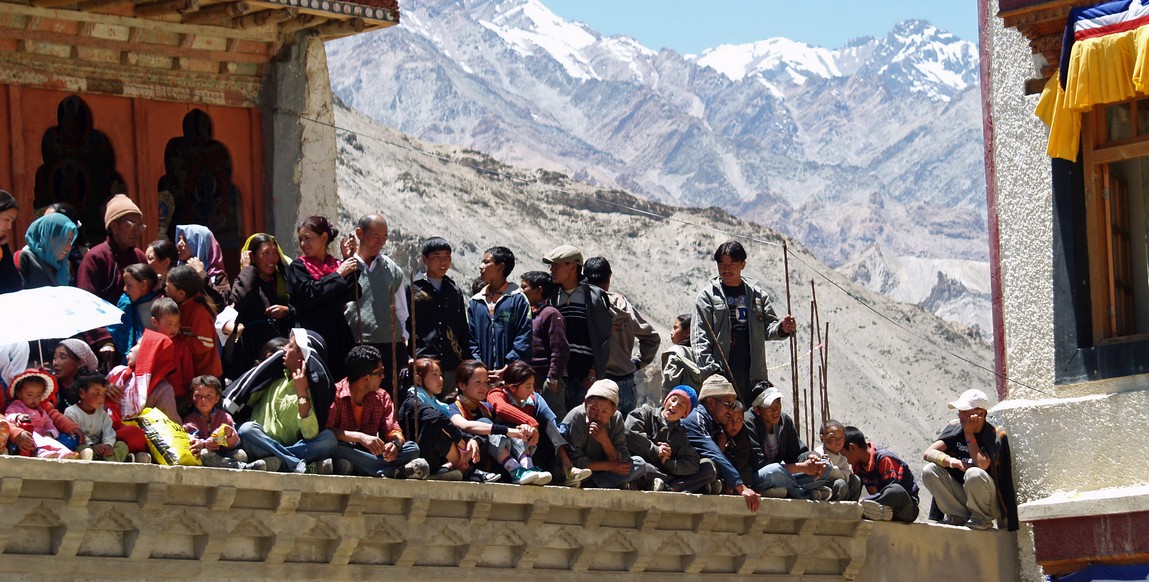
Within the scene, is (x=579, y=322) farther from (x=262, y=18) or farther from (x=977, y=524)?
(x=977, y=524)

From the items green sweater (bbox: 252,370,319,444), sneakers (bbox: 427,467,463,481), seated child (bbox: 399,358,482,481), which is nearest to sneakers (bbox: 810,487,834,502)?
seated child (bbox: 399,358,482,481)

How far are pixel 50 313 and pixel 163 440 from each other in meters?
0.98

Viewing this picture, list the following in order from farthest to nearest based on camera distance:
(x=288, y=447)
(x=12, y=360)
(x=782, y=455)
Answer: (x=782, y=455) → (x=288, y=447) → (x=12, y=360)

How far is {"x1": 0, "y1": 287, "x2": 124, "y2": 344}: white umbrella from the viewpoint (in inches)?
416

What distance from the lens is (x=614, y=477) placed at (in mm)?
13672

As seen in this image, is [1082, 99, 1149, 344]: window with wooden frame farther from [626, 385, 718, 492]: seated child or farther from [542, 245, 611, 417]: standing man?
[542, 245, 611, 417]: standing man

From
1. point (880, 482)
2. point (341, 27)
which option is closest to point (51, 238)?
point (341, 27)

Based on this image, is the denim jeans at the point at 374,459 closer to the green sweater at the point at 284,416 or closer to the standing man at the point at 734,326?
the green sweater at the point at 284,416

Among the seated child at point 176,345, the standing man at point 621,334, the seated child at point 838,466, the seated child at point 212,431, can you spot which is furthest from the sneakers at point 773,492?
the seated child at point 176,345

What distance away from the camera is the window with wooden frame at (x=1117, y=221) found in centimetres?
1472

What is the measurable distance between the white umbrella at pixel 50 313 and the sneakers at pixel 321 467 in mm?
1559

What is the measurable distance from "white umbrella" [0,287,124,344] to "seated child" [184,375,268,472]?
66cm

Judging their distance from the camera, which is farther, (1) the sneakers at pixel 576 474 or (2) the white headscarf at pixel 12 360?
(1) the sneakers at pixel 576 474

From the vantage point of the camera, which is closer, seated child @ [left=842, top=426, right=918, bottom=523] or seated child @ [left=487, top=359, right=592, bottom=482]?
seated child @ [left=487, top=359, right=592, bottom=482]
